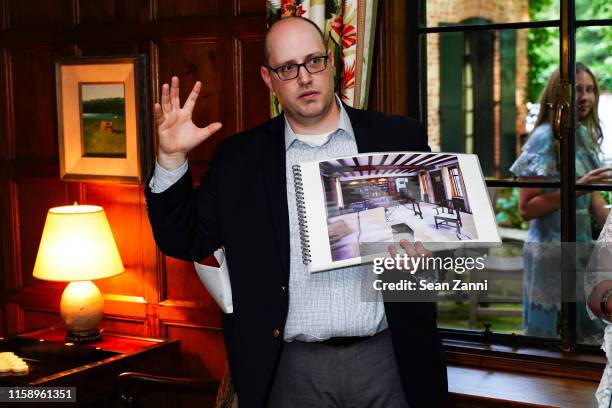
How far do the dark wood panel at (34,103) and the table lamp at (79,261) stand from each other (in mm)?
470

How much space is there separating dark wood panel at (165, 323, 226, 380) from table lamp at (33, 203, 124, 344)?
0.33 metres

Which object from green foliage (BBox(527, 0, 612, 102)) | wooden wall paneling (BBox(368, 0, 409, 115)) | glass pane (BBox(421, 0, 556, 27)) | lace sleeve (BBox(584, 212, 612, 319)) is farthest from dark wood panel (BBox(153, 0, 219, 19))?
glass pane (BBox(421, 0, 556, 27))

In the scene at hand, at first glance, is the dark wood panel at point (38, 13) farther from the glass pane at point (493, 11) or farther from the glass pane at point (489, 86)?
the glass pane at point (489, 86)

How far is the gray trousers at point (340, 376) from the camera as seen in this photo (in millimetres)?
2145

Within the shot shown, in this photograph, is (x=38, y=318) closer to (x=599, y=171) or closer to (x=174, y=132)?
(x=174, y=132)

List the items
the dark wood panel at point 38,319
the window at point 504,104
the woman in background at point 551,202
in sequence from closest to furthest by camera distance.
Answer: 1. the woman in background at point 551,202
2. the dark wood panel at point 38,319
3. the window at point 504,104

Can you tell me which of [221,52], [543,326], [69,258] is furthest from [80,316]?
[543,326]

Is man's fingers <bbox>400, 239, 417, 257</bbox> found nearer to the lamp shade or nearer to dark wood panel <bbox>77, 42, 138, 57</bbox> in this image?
the lamp shade

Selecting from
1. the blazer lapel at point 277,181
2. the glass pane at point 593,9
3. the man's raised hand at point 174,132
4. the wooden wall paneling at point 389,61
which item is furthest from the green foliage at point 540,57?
the man's raised hand at point 174,132

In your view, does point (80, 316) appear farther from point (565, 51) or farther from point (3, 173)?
point (565, 51)

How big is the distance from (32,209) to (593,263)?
2623mm

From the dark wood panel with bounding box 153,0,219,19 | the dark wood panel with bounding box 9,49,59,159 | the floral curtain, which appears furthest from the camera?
the dark wood panel with bounding box 9,49,59,159

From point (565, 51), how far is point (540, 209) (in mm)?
897

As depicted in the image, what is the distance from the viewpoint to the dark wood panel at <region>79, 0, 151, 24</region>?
332 cm
